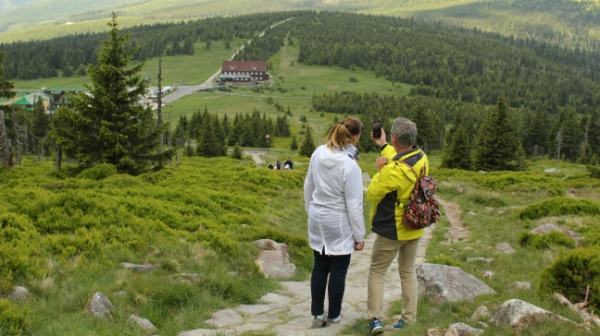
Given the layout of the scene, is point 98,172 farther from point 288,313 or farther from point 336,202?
point 336,202

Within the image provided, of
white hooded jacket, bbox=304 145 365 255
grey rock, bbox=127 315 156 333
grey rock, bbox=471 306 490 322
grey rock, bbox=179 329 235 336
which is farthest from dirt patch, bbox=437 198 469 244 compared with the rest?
grey rock, bbox=127 315 156 333

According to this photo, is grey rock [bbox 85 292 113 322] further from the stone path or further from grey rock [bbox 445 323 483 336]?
grey rock [bbox 445 323 483 336]

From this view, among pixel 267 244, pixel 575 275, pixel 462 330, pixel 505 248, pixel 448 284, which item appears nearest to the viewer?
pixel 462 330

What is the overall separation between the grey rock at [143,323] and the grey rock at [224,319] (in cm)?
82

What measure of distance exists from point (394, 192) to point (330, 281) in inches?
62.4

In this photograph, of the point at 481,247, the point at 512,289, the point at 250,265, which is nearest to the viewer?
the point at 512,289

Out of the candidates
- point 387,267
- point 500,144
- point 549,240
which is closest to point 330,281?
→ point 387,267

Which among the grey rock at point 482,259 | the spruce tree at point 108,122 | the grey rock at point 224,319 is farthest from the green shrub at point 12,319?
the spruce tree at point 108,122

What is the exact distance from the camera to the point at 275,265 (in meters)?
9.55

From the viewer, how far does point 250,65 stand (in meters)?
178

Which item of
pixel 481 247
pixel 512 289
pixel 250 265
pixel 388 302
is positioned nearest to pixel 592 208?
pixel 481 247

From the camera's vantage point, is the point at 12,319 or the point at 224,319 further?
the point at 224,319

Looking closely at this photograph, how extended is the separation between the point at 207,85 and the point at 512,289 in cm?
16876

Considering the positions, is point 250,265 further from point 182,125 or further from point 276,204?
point 182,125
